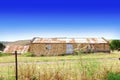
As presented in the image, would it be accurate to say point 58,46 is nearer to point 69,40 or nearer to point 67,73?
point 69,40

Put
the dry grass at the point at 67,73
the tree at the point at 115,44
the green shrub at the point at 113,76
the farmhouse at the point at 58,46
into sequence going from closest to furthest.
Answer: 1. the dry grass at the point at 67,73
2. the green shrub at the point at 113,76
3. the farmhouse at the point at 58,46
4. the tree at the point at 115,44

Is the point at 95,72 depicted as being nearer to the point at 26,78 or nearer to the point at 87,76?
the point at 87,76

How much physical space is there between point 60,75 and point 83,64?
140 centimetres

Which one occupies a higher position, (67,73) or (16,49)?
(16,49)

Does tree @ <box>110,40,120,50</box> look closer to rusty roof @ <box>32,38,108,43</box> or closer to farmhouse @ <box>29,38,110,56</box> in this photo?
rusty roof @ <box>32,38,108,43</box>

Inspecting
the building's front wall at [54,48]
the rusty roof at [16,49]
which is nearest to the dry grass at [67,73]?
the building's front wall at [54,48]

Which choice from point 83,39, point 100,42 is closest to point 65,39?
point 83,39

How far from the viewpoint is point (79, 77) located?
12.5 meters

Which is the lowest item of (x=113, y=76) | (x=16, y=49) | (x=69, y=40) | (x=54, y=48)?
(x=113, y=76)

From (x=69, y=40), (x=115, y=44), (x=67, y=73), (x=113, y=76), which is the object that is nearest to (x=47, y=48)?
(x=69, y=40)

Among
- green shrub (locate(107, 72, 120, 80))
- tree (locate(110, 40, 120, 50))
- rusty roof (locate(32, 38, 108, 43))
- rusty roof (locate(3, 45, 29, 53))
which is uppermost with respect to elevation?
rusty roof (locate(32, 38, 108, 43))

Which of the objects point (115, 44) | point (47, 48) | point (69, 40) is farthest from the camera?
point (115, 44)

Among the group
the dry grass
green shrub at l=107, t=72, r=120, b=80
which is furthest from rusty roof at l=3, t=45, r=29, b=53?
green shrub at l=107, t=72, r=120, b=80

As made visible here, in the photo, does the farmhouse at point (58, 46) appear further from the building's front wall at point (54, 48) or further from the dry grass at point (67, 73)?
the dry grass at point (67, 73)
